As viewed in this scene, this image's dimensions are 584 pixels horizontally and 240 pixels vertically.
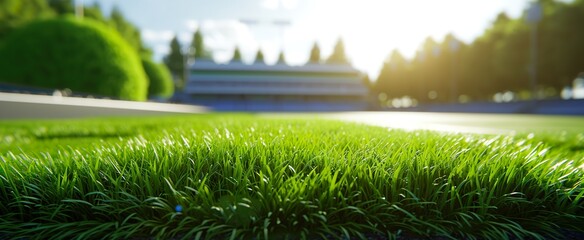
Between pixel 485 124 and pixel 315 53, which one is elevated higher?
pixel 315 53

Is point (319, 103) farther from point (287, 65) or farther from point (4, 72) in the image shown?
point (4, 72)

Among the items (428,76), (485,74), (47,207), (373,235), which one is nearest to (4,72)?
(47,207)

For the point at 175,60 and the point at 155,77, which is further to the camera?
the point at 175,60

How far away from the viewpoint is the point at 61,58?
18.8 meters

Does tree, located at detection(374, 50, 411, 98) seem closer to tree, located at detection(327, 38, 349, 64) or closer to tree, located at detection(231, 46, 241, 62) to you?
tree, located at detection(327, 38, 349, 64)

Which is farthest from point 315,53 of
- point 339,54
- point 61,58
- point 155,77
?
point 61,58

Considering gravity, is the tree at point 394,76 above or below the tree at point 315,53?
below

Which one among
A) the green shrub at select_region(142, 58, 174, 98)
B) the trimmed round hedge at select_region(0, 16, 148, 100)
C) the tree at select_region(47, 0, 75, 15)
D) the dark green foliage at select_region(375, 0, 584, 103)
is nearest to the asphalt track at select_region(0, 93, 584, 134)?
the trimmed round hedge at select_region(0, 16, 148, 100)

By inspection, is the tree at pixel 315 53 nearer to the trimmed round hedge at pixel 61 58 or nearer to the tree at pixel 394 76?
the tree at pixel 394 76

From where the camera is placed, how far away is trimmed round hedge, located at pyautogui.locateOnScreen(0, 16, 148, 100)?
1867cm

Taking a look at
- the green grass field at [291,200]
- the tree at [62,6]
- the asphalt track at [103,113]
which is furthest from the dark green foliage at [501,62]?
the tree at [62,6]

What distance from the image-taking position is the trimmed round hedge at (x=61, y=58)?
18.7 meters

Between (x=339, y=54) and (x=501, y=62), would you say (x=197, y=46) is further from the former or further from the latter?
(x=501, y=62)

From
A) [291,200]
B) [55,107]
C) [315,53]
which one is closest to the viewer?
[291,200]
